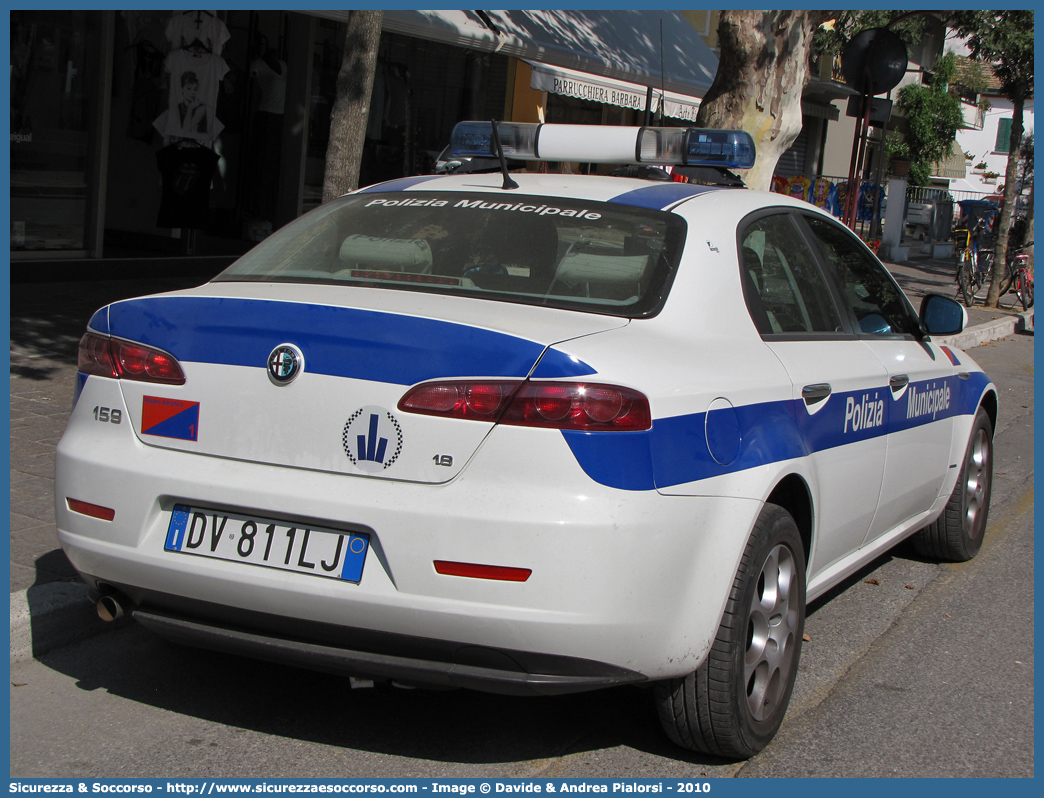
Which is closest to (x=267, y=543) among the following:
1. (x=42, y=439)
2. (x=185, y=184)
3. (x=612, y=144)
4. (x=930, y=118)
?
(x=612, y=144)

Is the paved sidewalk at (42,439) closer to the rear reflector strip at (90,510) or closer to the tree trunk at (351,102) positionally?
the rear reflector strip at (90,510)

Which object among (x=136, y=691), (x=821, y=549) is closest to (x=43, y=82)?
(x=136, y=691)

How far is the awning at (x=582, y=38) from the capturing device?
1264 cm

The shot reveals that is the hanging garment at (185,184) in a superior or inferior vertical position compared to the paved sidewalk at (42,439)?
superior

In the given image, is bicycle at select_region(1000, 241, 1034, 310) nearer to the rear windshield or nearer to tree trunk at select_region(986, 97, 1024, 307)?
tree trunk at select_region(986, 97, 1024, 307)

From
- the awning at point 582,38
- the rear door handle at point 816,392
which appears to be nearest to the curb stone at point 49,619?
the rear door handle at point 816,392

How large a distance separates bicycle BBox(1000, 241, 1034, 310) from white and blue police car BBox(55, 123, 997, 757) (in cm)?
1692

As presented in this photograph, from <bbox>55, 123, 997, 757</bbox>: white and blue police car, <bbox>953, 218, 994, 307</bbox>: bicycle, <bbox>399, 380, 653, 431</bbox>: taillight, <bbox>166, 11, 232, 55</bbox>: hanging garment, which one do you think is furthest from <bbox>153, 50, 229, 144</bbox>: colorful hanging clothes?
<bbox>953, 218, 994, 307</bbox>: bicycle

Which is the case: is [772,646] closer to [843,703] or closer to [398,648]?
[843,703]

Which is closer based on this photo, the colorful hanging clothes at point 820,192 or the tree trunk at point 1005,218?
the tree trunk at point 1005,218

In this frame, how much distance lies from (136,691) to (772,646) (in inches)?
78.3

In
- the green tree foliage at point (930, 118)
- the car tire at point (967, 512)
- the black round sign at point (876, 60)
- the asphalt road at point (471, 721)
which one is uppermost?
the green tree foliage at point (930, 118)

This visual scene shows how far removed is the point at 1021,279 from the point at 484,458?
1852 cm

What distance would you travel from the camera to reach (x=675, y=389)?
2.93 metres
